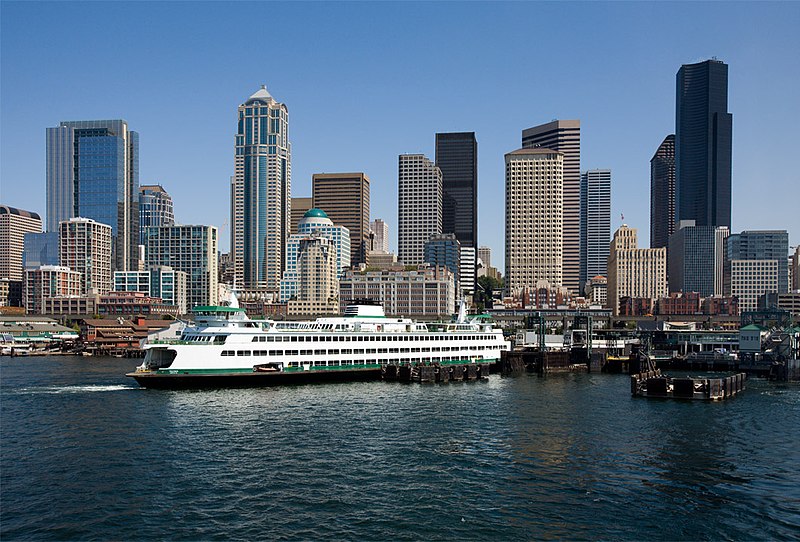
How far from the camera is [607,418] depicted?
65250 mm

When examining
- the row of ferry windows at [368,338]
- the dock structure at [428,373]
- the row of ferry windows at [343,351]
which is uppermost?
the row of ferry windows at [368,338]

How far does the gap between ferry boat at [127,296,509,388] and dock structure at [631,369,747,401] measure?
1265 inches

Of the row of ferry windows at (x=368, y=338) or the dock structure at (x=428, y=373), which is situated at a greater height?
the row of ferry windows at (x=368, y=338)

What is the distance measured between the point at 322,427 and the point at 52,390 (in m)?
39.0

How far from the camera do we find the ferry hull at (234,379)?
7944 cm

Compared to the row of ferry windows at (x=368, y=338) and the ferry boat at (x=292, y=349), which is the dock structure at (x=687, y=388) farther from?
the row of ferry windows at (x=368, y=338)

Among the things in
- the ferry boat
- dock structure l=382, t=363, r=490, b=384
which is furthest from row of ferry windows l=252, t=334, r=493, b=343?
dock structure l=382, t=363, r=490, b=384

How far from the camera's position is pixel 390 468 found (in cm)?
4588

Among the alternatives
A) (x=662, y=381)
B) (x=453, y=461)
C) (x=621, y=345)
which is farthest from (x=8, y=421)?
(x=621, y=345)

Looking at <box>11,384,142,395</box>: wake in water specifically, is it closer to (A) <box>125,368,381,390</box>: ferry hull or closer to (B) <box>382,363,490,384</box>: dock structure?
(A) <box>125,368,381,390</box>: ferry hull

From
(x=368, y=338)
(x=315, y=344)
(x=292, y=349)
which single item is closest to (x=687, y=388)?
(x=368, y=338)

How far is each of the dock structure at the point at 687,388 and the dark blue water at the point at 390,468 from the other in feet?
8.87

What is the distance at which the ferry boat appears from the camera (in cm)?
8088

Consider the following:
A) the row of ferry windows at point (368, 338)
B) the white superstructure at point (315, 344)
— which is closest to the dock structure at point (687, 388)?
the white superstructure at point (315, 344)
